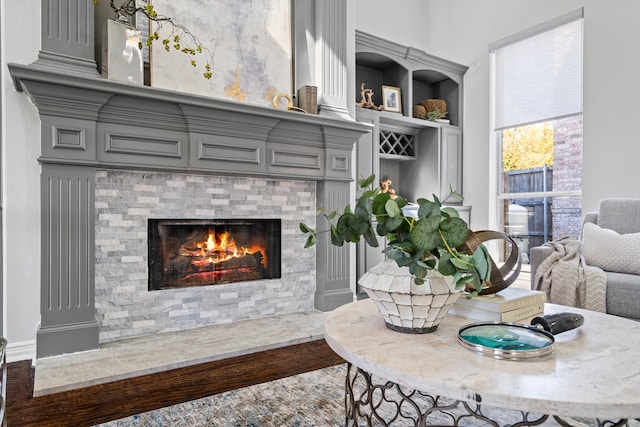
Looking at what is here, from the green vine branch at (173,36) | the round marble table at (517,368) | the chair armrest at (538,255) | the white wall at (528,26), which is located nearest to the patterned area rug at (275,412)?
the round marble table at (517,368)

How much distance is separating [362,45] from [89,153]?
2.70 meters

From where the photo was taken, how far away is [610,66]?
3.39m

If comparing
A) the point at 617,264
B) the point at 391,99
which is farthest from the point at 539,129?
the point at 617,264

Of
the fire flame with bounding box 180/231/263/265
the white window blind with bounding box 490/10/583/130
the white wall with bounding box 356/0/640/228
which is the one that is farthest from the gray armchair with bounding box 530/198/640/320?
the fire flame with bounding box 180/231/263/265

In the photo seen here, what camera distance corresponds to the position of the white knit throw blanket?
2490mm

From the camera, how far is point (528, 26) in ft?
13.2

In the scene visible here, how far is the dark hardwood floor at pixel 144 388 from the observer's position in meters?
1.58

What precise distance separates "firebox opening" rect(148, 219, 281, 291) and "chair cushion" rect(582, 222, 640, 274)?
2.28m

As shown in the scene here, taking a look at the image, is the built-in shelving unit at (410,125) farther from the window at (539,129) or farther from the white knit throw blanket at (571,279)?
the white knit throw blanket at (571,279)

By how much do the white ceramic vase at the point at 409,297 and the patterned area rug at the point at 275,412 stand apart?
0.64m

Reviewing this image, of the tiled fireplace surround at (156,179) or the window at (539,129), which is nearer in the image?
the tiled fireplace surround at (156,179)

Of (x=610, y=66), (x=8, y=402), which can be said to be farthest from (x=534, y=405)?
(x=610, y=66)

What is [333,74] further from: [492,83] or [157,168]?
[492,83]

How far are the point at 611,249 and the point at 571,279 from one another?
1.26ft
